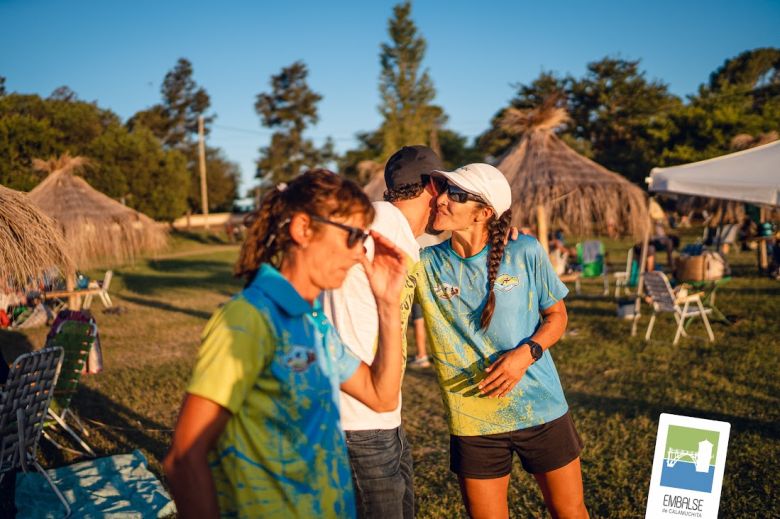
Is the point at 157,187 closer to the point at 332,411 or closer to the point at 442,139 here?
the point at 442,139

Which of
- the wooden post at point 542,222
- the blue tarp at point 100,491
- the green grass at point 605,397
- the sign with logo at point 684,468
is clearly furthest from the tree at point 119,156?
the sign with logo at point 684,468

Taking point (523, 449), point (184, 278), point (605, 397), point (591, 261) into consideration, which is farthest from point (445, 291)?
point (184, 278)

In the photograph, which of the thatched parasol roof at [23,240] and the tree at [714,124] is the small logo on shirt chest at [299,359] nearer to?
the thatched parasol roof at [23,240]

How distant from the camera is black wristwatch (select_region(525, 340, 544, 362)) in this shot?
2656 mm

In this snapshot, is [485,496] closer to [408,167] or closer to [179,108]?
[408,167]

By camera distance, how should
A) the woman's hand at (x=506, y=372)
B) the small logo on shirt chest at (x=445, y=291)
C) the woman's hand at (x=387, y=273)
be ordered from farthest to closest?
the small logo on shirt chest at (x=445, y=291) < the woman's hand at (x=506, y=372) < the woman's hand at (x=387, y=273)

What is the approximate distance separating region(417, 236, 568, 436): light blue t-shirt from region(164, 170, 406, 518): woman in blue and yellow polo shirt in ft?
3.33

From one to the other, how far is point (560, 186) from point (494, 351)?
969 cm

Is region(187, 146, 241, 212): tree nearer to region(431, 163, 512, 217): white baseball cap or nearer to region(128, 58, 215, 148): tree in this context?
region(128, 58, 215, 148): tree

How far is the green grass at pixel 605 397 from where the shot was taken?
4.66 metres

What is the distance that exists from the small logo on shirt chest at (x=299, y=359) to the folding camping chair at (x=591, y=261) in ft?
46.6

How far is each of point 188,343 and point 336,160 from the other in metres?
58.1

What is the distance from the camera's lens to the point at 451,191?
2727 millimetres

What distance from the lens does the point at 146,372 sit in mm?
9086
